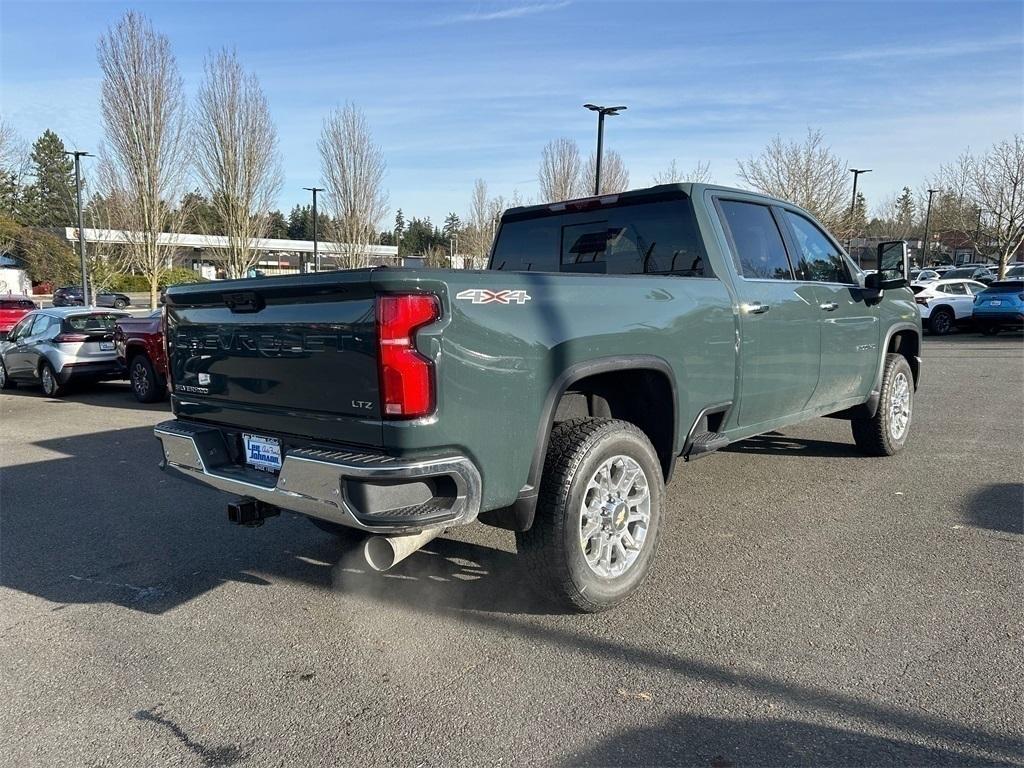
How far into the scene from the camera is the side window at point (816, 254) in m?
5.27

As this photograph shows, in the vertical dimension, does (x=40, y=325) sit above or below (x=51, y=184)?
below

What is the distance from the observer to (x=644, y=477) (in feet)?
12.4

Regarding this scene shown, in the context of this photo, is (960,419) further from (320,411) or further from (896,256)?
(320,411)

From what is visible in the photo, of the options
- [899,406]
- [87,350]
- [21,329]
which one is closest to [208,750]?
[899,406]

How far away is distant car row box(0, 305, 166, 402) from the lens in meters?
11.1

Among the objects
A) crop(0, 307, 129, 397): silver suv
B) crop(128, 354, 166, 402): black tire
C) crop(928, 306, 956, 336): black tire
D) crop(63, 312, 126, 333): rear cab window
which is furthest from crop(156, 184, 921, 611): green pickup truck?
crop(928, 306, 956, 336): black tire

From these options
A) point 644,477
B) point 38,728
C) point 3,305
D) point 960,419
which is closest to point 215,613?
point 38,728

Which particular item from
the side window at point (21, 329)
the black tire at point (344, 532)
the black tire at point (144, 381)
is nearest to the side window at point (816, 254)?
the black tire at point (344, 532)

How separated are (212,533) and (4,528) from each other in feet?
5.23

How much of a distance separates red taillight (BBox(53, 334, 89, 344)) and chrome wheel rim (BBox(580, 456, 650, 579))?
11.2 m

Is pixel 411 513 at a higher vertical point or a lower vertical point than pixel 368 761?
higher

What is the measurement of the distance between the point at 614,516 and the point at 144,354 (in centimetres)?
958

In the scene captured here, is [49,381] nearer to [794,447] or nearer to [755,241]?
[794,447]

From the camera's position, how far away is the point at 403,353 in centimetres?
279
